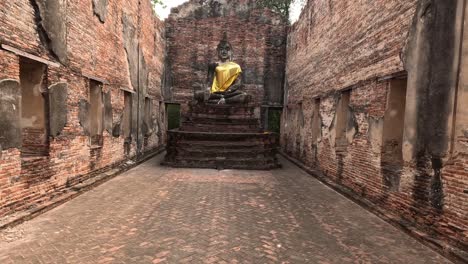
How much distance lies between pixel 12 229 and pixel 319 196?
545cm

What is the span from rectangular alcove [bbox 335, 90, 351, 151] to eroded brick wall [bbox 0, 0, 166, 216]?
20.0 ft

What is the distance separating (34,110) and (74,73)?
1208mm

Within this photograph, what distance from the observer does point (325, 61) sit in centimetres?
930

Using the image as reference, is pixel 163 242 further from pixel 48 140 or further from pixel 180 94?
pixel 180 94

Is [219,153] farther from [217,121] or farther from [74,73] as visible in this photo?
[74,73]

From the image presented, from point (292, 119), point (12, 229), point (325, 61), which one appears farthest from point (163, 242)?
point (292, 119)

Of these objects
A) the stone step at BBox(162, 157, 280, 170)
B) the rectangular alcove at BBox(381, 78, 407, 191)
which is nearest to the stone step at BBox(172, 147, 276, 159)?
the stone step at BBox(162, 157, 280, 170)

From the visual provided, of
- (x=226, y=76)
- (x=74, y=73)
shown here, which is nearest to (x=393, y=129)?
(x=74, y=73)

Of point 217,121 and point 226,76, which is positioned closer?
point 217,121

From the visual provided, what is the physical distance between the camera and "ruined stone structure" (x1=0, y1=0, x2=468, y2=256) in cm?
414


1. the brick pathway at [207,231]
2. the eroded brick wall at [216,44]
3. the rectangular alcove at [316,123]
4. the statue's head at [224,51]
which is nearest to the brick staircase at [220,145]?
the rectangular alcove at [316,123]

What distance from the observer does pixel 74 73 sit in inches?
247

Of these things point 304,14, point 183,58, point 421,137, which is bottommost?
point 421,137

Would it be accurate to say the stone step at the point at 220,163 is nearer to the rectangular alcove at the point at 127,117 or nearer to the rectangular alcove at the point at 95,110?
the rectangular alcove at the point at 127,117
